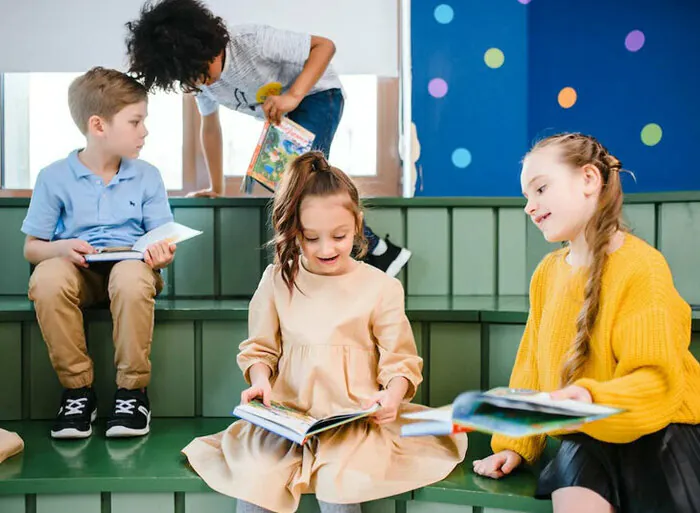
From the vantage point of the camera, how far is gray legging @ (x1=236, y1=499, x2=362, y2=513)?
3.87 ft

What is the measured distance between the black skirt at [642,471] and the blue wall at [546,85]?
1.29 m

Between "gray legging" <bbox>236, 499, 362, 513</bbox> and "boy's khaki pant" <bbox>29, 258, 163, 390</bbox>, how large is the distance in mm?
485

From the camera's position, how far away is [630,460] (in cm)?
110

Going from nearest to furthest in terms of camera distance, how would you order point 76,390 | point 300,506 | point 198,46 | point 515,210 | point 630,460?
1. point 630,460
2. point 300,506
3. point 76,390
4. point 198,46
5. point 515,210

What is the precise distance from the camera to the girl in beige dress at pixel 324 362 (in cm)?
124

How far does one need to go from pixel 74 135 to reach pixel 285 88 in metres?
1.24

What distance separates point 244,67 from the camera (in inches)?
79.4

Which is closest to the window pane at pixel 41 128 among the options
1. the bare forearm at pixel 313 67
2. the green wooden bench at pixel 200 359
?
the bare forearm at pixel 313 67

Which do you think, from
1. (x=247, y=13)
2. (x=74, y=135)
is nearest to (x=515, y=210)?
(x=247, y=13)

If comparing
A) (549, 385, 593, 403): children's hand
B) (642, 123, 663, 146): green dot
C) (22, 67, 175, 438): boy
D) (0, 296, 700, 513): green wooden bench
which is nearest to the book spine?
(22, 67, 175, 438): boy

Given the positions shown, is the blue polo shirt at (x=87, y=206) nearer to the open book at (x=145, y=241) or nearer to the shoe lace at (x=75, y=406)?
the open book at (x=145, y=241)

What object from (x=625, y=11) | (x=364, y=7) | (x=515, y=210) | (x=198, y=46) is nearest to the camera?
(x=198, y=46)

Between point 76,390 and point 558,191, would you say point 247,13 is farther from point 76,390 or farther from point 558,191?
point 558,191

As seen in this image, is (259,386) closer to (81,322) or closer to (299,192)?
(299,192)
